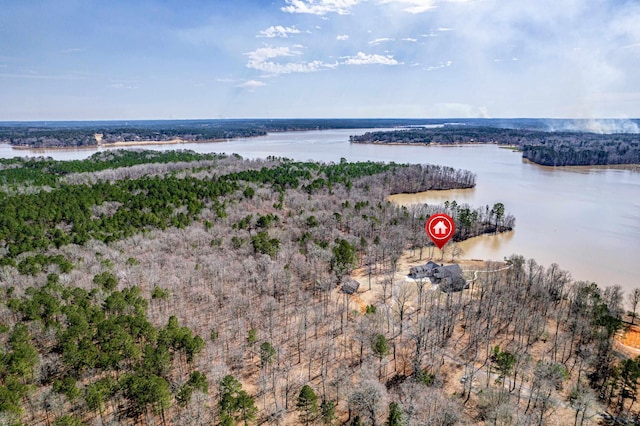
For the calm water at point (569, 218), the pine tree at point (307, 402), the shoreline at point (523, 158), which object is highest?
the shoreline at point (523, 158)

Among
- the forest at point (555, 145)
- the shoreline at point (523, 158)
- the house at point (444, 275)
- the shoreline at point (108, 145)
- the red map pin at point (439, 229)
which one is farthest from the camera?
the shoreline at point (108, 145)

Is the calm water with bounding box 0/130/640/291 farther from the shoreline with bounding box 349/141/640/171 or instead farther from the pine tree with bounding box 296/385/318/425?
A: the pine tree with bounding box 296/385/318/425

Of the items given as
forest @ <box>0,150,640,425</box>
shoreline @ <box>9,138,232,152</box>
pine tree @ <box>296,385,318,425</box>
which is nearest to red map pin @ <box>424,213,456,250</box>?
forest @ <box>0,150,640,425</box>

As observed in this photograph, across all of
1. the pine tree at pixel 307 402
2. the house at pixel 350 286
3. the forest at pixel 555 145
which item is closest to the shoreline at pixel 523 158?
the forest at pixel 555 145

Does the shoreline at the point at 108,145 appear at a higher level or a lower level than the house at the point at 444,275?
higher

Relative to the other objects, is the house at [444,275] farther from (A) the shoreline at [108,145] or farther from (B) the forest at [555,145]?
(A) the shoreline at [108,145]

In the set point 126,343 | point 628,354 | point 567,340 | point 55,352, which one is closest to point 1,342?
point 55,352
